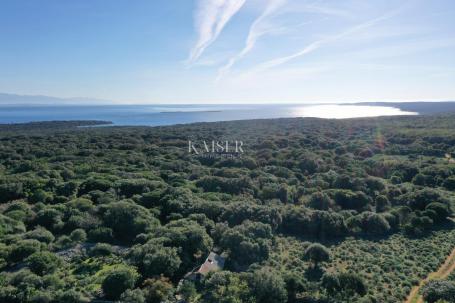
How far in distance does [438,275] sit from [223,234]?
13.2m

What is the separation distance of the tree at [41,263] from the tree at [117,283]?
11.5 ft

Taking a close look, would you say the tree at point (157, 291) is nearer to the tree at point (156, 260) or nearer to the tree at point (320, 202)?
the tree at point (156, 260)

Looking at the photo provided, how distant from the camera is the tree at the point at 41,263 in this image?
656 inches

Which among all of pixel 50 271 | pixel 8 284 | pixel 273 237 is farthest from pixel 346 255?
pixel 8 284

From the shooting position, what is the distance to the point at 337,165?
154 feet

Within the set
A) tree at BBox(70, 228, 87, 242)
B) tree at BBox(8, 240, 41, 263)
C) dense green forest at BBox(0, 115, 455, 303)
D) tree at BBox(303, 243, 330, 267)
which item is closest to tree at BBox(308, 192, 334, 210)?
dense green forest at BBox(0, 115, 455, 303)

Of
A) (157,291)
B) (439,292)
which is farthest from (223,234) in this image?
(439,292)

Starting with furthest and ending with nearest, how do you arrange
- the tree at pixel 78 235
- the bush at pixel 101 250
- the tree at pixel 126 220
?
the tree at pixel 126 220, the tree at pixel 78 235, the bush at pixel 101 250

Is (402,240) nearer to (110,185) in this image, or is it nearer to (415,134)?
(110,185)

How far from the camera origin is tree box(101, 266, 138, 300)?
15250 mm

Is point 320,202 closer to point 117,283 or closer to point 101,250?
point 101,250

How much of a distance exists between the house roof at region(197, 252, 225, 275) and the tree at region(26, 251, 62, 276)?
7.78 meters

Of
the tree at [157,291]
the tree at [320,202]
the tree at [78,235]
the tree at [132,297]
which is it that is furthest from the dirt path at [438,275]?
the tree at [78,235]

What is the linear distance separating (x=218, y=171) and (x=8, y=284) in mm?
27206
